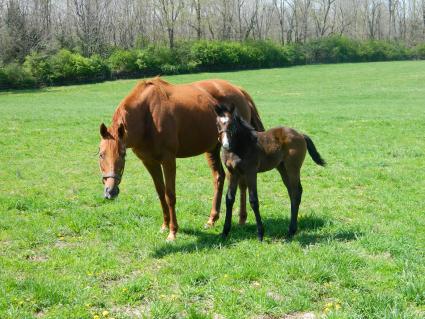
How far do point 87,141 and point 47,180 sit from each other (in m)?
5.74

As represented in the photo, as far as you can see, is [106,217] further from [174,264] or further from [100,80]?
[100,80]

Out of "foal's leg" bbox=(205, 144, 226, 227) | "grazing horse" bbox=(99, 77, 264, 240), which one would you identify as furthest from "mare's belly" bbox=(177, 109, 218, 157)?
"foal's leg" bbox=(205, 144, 226, 227)

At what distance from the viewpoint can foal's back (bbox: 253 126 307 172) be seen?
6.69 meters

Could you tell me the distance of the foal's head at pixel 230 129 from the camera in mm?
6179

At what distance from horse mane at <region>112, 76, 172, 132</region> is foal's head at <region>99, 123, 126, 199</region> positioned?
212 mm

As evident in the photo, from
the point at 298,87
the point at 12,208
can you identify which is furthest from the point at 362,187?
the point at 298,87

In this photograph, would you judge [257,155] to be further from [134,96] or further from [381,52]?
[381,52]

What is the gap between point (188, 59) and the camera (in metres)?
62.0

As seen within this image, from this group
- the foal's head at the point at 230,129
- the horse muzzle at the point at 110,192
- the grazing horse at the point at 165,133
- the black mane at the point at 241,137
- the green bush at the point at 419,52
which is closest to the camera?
the horse muzzle at the point at 110,192

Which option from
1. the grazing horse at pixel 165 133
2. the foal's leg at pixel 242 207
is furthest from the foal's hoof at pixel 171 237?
the foal's leg at pixel 242 207

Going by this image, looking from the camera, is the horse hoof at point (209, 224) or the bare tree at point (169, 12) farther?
the bare tree at point (169, 12)

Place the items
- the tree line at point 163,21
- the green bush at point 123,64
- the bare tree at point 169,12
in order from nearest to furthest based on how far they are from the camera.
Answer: the green bush at point 123,64
the tree line at point 163,21
the bare tree at point 169,12

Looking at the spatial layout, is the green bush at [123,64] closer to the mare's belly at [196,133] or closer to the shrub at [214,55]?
the shrub at [214,55]

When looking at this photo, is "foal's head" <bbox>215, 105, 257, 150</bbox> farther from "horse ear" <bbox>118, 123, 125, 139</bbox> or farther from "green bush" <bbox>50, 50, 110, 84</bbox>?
"green bush" <bbox>50, 50, 110, 84</bbox>
